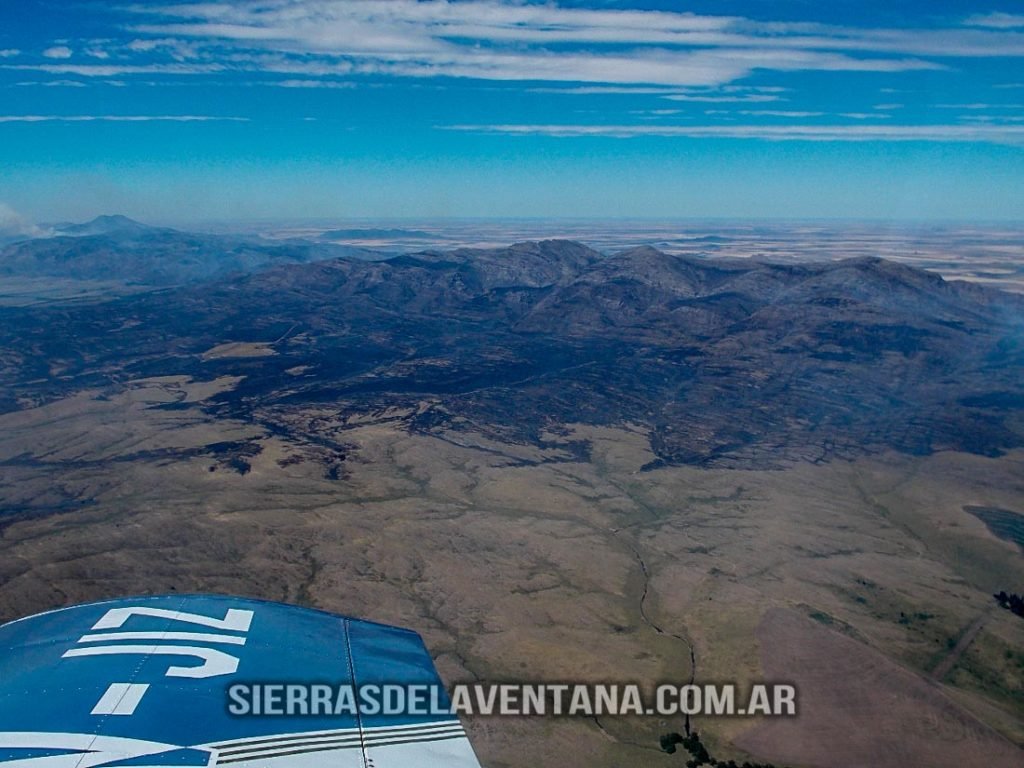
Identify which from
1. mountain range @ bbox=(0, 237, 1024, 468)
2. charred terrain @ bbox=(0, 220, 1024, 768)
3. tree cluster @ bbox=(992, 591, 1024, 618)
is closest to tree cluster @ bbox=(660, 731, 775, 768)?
charred terrain @ bbox=(0, 220, 1024, 768)

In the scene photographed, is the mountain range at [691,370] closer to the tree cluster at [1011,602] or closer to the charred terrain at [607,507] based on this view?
the charred terrain at [607,507]

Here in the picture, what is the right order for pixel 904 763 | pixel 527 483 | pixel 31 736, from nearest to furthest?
1. pixel 31 736
2. pixel 904 763
3. pixel 527 483

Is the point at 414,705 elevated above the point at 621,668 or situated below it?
above

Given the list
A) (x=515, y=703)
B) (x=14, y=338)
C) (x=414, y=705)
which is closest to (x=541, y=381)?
(x=515, y=703)

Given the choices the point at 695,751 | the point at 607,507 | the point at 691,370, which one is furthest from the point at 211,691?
the point at 691,370

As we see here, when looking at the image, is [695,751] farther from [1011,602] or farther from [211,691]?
[1011,602]

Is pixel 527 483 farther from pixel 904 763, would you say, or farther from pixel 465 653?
pixel 904 763

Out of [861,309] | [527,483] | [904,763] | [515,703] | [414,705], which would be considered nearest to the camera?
[414,705]
